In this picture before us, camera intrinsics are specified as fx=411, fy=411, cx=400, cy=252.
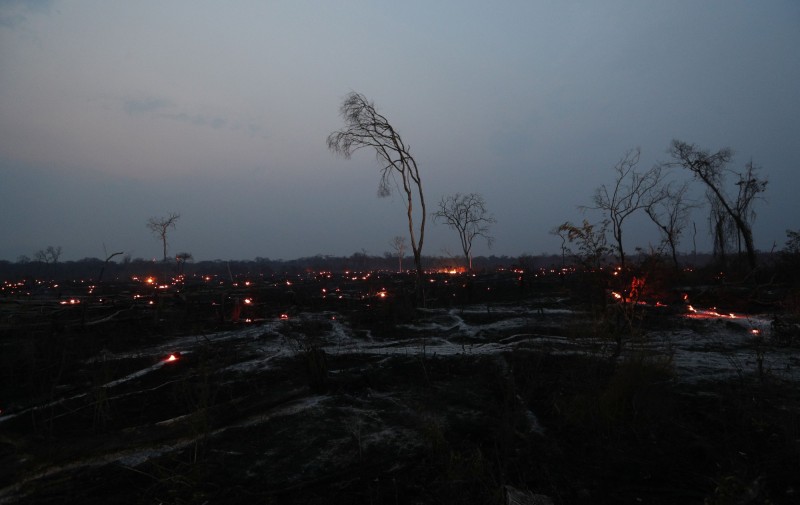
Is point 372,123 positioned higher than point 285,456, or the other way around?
point 372,123

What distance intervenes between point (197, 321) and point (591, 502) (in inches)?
547

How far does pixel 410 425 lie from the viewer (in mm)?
4953

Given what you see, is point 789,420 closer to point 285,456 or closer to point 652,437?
point 652,437

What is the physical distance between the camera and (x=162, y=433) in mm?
4988

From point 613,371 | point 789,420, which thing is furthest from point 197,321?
point 789,420

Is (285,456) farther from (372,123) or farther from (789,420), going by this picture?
(372,123)

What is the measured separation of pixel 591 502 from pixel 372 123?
15649 mm

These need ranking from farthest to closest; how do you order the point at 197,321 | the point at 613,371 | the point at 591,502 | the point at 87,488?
the point at 197,321, the point at 613,371, the point at 87,488, the point at 591,502

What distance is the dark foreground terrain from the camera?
3.59 m

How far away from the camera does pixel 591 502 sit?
3322 millimetres

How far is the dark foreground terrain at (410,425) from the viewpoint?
3.59 m

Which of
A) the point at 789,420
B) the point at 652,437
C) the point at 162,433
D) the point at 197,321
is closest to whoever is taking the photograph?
the point at 789,420

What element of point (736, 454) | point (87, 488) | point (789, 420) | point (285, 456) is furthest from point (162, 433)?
point (789, 420)

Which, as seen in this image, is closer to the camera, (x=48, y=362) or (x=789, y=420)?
(x=789, y=420)
